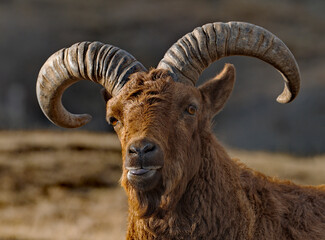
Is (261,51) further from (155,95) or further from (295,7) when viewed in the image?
(295,7)

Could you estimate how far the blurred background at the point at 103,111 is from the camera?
15.6m

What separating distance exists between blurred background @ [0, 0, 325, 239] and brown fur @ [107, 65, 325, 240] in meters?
2.90

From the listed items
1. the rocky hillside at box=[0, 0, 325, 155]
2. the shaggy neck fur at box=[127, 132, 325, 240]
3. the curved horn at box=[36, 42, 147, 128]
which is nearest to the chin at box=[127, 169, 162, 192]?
the shaggy neck fur at box=[127, 132, 325, 240]

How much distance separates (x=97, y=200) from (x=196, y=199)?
36.3 ft

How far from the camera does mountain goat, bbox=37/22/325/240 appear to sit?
5363mm

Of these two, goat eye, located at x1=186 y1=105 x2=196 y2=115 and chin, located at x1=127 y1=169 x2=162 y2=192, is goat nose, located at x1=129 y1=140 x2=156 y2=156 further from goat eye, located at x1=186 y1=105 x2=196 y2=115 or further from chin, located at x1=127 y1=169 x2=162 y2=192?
goat eye, located at x1=186 y1=105 x2=196 y2=115

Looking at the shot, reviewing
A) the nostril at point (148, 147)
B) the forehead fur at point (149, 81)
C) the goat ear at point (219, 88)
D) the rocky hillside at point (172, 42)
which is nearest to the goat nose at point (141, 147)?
the nostril at point (148, 147)

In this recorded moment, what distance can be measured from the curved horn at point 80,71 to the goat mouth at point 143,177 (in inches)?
46.6

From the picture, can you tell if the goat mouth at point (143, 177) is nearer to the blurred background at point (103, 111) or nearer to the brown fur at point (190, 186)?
the brown fur at point (190, 186)

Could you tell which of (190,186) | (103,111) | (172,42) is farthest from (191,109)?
(172,42)

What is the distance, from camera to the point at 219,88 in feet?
20.4

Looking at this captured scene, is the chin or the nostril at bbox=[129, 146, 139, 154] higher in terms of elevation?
the nostril at bbox=[129, 146, 139, 154]

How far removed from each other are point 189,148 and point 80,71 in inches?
67.7

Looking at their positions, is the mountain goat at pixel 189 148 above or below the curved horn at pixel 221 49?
below
